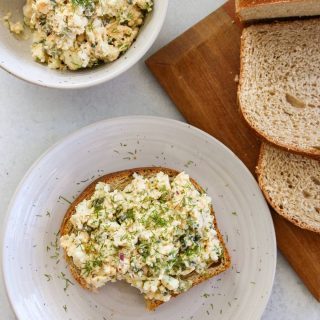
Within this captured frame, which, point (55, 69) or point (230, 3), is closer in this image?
point (55, 69)

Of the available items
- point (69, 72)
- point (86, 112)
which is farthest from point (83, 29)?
point (86, 112)

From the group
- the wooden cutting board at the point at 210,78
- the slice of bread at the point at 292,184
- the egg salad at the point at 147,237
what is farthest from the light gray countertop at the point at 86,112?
the egg salad at the point at 147,237

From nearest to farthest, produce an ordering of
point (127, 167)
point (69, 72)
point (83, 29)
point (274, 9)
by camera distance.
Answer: point (83, 29) → point (69, 72) → point (274, 9) → point (127, 167)

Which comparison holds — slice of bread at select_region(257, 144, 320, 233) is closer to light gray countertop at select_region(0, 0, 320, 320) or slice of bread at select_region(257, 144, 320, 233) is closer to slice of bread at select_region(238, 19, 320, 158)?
slice of bread at select_region(238, 19, 320, 158)

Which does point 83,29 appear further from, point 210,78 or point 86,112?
point 210,78

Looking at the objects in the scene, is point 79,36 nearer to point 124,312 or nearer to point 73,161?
point 73,161

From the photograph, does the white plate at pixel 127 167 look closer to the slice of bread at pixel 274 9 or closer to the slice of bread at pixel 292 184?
the slice of bread at pixel 292 184

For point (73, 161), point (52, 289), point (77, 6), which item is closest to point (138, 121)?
point (73, 161)
